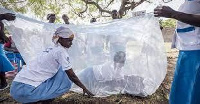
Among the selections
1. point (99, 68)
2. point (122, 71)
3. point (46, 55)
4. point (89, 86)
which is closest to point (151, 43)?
point (122, 71)

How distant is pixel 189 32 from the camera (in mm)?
1669

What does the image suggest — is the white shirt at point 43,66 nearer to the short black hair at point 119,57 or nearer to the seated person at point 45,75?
the seated person at point 45,75

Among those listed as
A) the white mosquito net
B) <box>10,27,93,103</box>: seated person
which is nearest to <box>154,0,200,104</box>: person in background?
<box>10,27,93,103</box>: seated person

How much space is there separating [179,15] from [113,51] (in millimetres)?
2683

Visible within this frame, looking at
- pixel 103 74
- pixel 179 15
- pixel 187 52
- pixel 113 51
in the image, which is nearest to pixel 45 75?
pixel 103 74

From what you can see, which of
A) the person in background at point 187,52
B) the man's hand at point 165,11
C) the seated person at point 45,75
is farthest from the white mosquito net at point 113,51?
the man's hand at point 165,11

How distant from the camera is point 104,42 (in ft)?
13.8

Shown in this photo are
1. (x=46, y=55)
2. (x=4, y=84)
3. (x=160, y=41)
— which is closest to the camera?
→ (x=46, y=55)

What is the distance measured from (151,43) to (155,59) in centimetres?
25

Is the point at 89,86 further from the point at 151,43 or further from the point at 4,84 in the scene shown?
the point at 4,84

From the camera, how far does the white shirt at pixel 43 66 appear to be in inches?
123

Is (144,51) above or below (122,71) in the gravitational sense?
above

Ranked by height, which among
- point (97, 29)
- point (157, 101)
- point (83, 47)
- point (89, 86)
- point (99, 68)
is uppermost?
point (97, 29)

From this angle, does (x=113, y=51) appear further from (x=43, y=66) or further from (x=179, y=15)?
(x=179, y=15)
